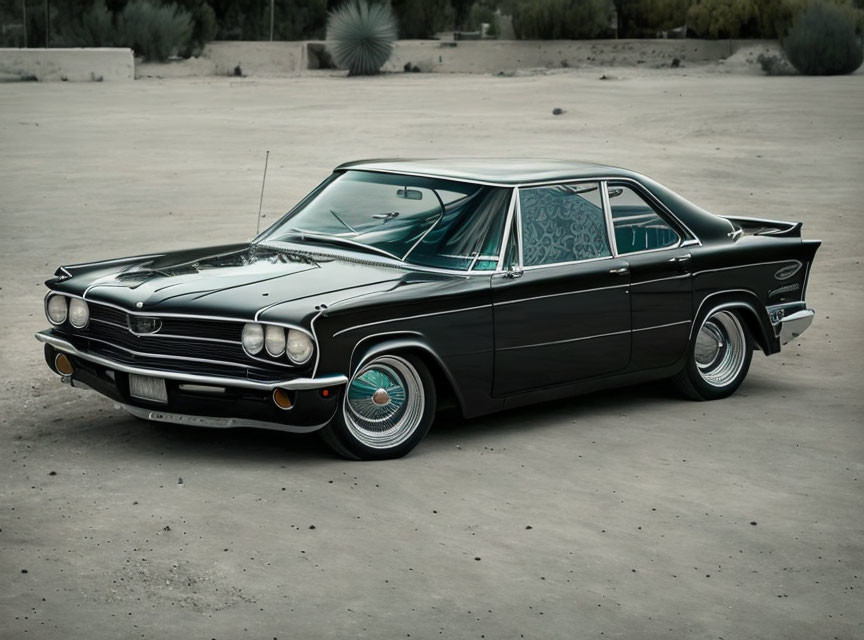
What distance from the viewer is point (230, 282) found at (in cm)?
680

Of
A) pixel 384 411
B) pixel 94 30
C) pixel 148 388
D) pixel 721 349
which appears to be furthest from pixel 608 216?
pixel 94 30

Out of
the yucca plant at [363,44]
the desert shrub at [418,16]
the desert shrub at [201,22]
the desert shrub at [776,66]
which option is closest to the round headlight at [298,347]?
the desert shrub at [776,66]

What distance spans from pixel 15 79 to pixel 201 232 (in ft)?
81.1

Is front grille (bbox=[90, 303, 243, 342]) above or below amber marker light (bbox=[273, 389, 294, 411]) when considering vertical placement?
above

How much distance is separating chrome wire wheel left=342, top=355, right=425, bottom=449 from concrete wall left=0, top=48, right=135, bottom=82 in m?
32.9

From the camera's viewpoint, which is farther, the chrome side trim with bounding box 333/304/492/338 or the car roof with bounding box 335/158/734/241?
the car roof with bounding box 335/158/734/241

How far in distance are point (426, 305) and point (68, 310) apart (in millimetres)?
1786

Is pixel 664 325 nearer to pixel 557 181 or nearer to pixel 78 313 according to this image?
pixel 557 181

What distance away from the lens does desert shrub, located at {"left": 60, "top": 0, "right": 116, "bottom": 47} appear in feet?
152

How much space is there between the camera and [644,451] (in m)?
7.21

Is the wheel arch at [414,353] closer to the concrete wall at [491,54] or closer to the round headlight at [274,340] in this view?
the round headlight at [274,340]

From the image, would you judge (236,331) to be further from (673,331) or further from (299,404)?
(673,331)

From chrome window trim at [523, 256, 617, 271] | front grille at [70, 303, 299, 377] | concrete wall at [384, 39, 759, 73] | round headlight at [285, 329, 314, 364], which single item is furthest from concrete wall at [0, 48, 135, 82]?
round headlight at [285, 329, 314, 364]

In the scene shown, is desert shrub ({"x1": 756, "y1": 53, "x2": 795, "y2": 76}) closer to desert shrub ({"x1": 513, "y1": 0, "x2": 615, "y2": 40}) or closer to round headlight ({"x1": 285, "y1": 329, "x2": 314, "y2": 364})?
desert shrub ({"x1": 513, "y1": 0, "x2": 615, "y2": 40})
